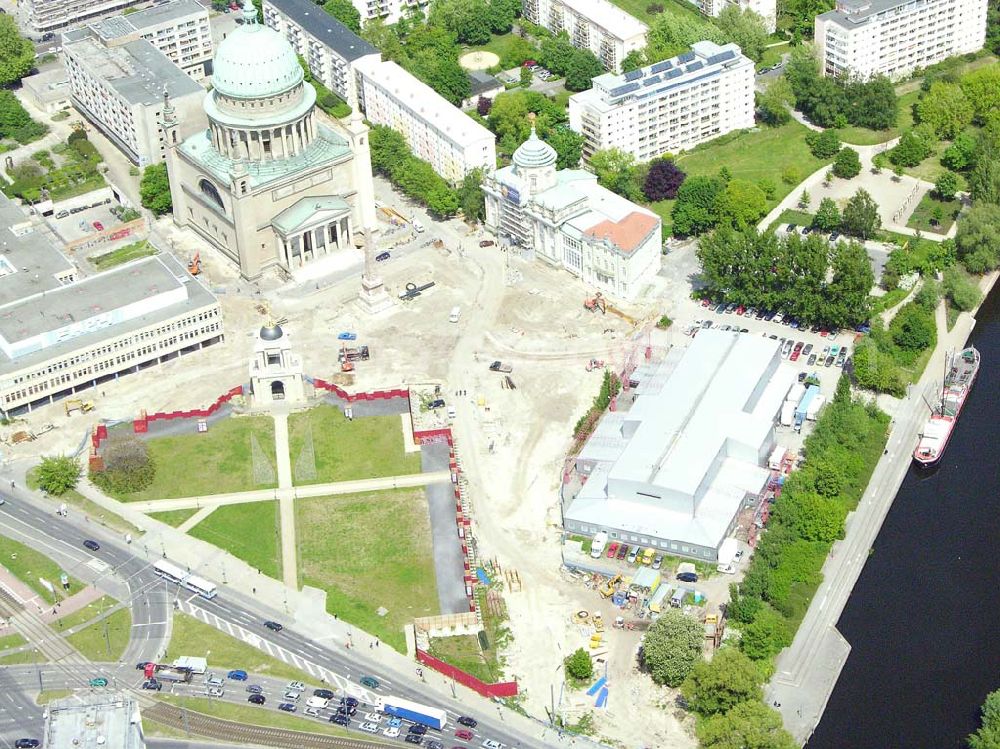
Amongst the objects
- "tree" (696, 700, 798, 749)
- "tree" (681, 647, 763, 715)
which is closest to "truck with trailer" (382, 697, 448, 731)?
"tree" (681, 647, 763, 715)

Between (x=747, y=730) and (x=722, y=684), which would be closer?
(x=747, y=730)

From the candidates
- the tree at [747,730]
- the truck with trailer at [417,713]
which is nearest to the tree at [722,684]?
the tree at [747,730]

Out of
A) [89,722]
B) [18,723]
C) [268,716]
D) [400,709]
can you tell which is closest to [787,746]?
[400,709]

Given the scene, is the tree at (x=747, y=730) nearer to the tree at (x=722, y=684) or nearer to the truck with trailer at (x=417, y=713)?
the tree at (x=722, y=684)

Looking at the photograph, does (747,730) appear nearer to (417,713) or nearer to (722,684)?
(722,684)

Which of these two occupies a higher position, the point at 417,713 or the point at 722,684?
the point at 722,684

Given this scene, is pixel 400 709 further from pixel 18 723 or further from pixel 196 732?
pixel 18 723

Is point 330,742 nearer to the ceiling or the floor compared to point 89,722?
nearer to the floor

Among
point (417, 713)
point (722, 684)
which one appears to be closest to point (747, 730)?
point (722, 684)
